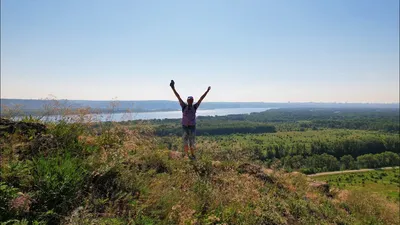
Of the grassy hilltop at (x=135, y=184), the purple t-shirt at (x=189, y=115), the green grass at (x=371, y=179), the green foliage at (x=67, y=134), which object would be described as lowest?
the green grass at (x=371, y=179)

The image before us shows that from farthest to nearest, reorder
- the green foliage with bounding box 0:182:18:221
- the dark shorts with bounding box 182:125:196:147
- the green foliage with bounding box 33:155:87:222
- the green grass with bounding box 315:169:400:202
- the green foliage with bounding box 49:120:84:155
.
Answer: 1. the green grass with bounding box 315:169:400:202
2. the dark shorts with bounding box 182:125:196:147
3. the green foliage with bounding box 49:120:84:155
4. the green foliage with bounding box 33:155:87:222
5. the green foliage with bounding box 0:182:18:221

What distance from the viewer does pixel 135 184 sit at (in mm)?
3951

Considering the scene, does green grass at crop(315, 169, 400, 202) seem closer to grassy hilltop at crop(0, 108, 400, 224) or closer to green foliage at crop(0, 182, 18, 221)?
grassy hilltop at crop(0, 108, 400, 224)

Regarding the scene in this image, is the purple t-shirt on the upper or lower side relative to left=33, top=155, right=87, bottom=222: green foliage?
upper

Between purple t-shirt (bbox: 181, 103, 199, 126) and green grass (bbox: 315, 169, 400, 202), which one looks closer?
purple t-shirt (bbox: 181, 103, 199, 126)

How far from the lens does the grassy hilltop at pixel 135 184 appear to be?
10.4 ft

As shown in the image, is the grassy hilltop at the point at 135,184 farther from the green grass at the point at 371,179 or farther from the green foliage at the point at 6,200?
the green grass at the point at 371,179

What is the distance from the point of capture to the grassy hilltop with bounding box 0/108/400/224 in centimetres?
317

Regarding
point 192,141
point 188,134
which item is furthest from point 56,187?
point 188,134

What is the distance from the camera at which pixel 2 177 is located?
11.1 feet

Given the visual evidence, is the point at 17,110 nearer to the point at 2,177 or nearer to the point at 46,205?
the point at 2,177

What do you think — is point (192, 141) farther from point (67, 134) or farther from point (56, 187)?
point (56, 187)

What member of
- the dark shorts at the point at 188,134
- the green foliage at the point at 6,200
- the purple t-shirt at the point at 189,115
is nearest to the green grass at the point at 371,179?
the dark shorts at the point at 188,134

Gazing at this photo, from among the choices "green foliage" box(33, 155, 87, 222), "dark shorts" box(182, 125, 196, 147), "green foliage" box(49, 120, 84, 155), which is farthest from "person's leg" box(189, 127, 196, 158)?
"green foliage" box(33, 155, 87, 222)
